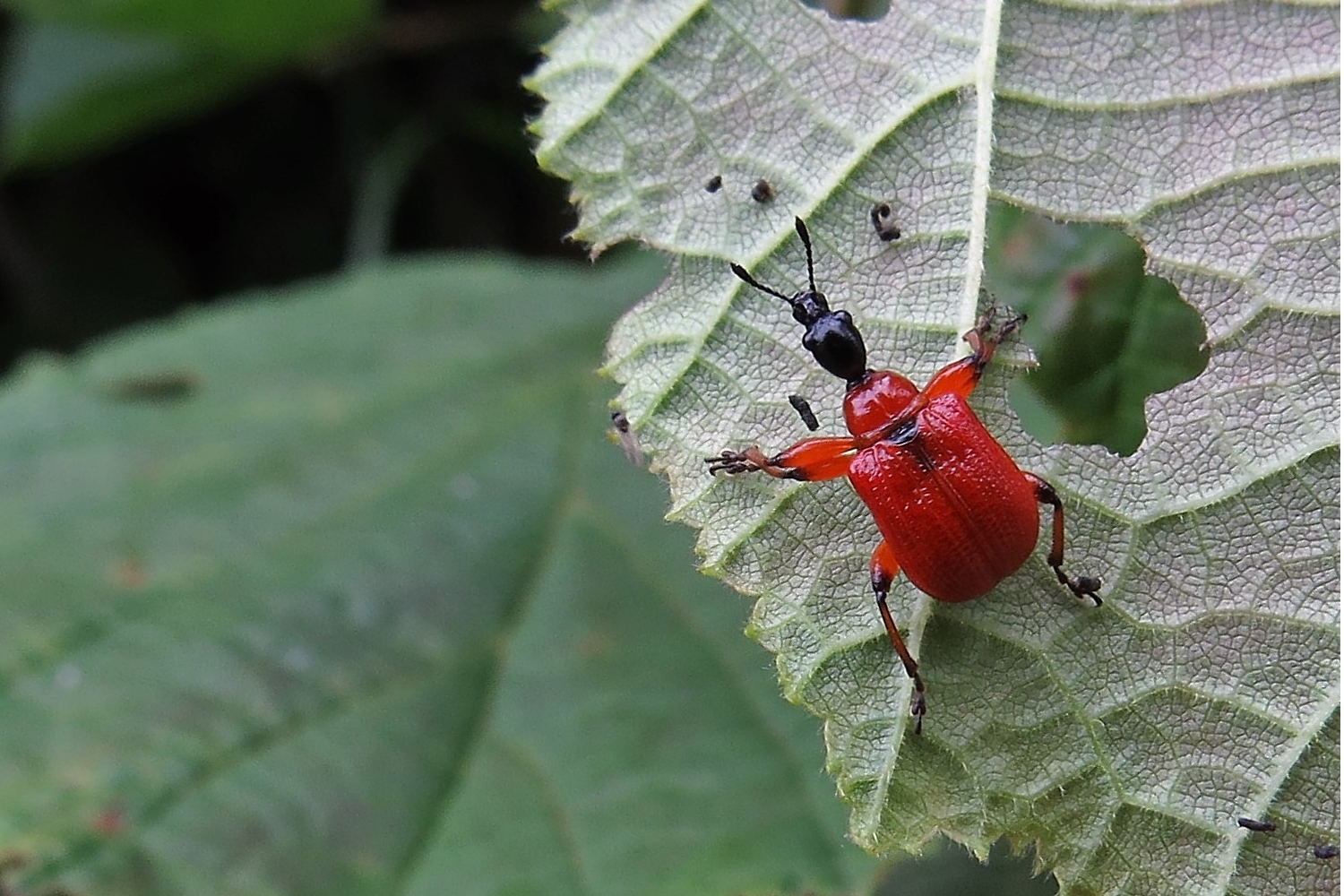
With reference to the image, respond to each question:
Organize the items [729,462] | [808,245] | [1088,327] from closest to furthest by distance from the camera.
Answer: [729,462] → [808,245] → [1088,327]

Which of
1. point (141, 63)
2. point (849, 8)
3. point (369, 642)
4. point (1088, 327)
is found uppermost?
point (849, 8)

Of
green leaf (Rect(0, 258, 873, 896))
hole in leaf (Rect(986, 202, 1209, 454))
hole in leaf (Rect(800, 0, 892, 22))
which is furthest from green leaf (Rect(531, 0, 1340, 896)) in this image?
green leaf (Rect(0, 258, 873, 896))

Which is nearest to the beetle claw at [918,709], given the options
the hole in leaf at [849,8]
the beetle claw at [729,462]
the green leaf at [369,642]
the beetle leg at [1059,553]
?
the beetle leg at [1059,553]

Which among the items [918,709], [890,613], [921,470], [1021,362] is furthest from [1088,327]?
[918,709]

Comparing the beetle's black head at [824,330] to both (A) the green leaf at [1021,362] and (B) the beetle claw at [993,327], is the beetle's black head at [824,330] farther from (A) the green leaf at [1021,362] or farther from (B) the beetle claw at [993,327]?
(B) the beetle claw at [993,327]

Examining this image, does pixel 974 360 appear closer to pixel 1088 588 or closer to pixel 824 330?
pixel 824 330

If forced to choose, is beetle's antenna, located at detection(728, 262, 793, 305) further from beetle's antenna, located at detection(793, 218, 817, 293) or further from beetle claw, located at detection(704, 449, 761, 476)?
beetle claw, located at detection(704, 449, 761, 476)
